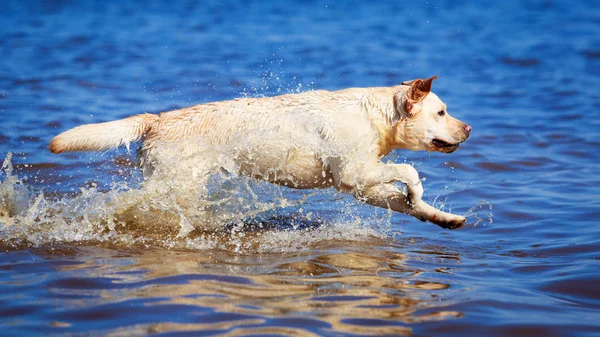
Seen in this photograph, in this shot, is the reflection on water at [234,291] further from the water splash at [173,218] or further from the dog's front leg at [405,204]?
the dog's front leg at [405,204]

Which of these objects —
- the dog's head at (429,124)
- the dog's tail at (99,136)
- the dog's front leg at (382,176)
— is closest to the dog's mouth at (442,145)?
the dog's head at (429,124)

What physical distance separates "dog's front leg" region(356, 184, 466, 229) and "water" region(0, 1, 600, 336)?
31cm

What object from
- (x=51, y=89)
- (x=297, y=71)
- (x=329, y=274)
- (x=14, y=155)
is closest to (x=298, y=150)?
(x=329, y=274)

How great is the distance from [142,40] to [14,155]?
11845mm

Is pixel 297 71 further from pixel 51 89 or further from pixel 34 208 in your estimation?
pixel 34 208

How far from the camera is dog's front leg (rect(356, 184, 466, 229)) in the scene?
6.68 metres

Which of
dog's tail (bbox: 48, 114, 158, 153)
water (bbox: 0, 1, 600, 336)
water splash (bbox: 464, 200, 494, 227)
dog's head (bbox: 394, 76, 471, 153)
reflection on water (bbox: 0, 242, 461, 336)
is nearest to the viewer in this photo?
reflection on water (bbox: 0, 242, 461, 336)

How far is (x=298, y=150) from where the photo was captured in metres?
6.96

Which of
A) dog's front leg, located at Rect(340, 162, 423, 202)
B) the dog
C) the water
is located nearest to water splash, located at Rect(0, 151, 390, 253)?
the water

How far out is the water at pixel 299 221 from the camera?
4863mm

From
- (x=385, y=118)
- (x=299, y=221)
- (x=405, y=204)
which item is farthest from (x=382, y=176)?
(x=299, y=221)

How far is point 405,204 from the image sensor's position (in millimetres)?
6949

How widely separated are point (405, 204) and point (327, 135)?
968mm

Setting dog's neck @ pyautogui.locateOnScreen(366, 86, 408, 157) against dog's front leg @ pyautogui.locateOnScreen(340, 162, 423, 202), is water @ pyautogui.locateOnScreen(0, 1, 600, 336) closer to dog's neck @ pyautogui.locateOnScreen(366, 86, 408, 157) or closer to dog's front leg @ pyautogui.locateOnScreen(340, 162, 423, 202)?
dog's front leg @ pyautogui.locateOnScreen(340, 162, 423, 202)
